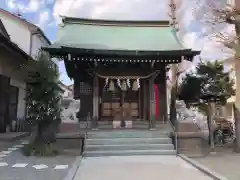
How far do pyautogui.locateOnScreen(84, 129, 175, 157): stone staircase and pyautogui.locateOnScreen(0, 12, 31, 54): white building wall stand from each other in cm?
1223

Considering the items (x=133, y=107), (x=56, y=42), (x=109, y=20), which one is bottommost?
(x=133, y=107)

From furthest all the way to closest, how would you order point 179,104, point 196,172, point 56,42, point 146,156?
point 179,104, point 56,42, point 146,156, point 196,172

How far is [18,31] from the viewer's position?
21641 mm

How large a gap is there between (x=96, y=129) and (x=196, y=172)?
21.2ft

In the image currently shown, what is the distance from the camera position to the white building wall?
21500 millimetres

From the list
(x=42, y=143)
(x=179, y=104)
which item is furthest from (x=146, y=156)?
(x=179, y=104)

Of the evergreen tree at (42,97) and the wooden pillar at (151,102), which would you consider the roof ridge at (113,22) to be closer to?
the wooden pillar at (151,102)

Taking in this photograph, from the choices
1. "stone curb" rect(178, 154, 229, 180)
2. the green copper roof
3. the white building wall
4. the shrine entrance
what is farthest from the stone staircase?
the white building wall

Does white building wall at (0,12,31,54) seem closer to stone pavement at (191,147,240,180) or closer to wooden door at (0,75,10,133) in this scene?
wooden door at (0,75,10,133)

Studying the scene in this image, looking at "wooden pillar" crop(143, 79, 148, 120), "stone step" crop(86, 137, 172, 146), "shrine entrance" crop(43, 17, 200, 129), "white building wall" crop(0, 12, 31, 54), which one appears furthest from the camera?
"white building wall" crop(0, 12, 31, 54)

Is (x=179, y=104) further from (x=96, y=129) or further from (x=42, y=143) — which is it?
(x=42, y=143)

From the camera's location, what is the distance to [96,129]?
13438 mm

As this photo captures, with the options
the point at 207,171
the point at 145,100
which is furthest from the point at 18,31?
the point at 207,171

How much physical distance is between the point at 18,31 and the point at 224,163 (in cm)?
1834
